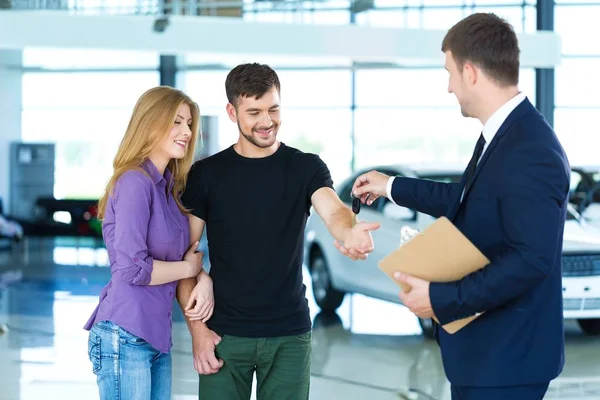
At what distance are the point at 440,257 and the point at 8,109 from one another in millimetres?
19635

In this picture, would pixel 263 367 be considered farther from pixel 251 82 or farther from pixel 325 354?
pixel 325 354

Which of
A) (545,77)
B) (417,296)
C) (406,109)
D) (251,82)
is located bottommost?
(417,296)

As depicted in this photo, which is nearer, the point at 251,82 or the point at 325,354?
the point at 251,82

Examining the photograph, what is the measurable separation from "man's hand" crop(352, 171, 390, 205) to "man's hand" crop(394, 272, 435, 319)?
0.73 metres

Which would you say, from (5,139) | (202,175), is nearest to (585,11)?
(5,139)

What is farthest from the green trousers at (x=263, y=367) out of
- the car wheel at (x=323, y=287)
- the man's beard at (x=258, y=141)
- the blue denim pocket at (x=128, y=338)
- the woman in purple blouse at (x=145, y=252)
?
the car wheel at (x=323, y=287)

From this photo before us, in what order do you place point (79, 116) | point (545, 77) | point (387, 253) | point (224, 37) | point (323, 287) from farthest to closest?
point (79, 116)
point (545, 77)
point (224, 37)
point (323, 287)
point (387, 253)

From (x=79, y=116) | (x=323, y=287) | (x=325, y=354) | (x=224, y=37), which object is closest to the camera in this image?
(x=325, y=354)

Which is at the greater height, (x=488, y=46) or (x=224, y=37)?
(x=224, y=37)

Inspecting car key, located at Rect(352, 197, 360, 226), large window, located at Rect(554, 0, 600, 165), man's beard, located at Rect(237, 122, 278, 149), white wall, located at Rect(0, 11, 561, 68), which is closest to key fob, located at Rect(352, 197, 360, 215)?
car key, located at Rect(352, 197, 360, 226)

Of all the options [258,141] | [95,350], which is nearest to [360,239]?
[258,141]

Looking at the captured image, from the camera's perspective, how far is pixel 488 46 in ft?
7.03

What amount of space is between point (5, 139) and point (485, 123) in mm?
19181

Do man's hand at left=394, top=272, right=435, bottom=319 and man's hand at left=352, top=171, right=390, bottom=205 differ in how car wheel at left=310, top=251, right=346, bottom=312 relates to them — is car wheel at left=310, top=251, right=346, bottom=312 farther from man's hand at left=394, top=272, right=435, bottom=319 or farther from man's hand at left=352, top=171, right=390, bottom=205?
man's hand at left=394, top=272, right=435, bottom=319
